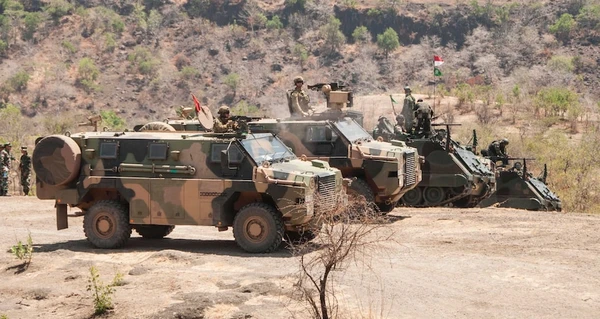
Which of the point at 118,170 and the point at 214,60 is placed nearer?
the point at 118,170

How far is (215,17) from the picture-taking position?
7462 centimetres

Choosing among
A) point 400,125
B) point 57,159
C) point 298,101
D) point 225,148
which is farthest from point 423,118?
point 57,159

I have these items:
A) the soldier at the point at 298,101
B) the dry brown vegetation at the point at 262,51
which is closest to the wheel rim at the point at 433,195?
the soldier at the point at 298,101

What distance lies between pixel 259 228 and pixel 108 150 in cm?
285

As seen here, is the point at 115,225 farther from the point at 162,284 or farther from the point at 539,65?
the point at 539,65

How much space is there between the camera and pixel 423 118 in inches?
901

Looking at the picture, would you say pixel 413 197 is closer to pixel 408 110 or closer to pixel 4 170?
pixel 408 110

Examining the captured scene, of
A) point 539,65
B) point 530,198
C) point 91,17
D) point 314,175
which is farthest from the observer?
point 91,17

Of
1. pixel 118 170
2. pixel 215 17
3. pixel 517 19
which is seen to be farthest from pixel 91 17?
pixel 118 170

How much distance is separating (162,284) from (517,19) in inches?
2527

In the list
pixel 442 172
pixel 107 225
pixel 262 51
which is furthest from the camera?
pixel 262 51

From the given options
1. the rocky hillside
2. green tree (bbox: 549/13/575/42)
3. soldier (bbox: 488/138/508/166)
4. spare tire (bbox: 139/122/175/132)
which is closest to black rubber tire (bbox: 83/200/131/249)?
spare tire (bbox: 139/122/175/132)

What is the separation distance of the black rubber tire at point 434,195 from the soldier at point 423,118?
4.23 ft

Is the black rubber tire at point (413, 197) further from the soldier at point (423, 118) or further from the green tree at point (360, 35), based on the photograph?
the green tree at point (360, 35)
